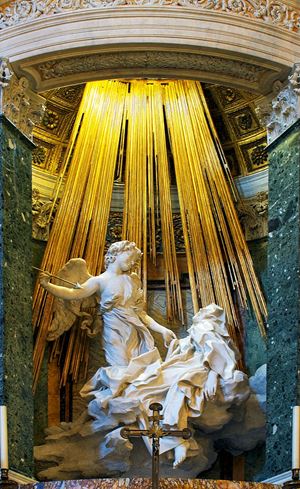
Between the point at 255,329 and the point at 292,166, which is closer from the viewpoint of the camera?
the point at 292,166

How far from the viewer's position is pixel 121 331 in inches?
538

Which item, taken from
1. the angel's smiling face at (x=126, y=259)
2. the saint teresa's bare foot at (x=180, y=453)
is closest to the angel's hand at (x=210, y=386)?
the saint teresa's bare foot at (x=180, y=453)

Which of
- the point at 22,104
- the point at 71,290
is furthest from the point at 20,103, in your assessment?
the point at 71,290

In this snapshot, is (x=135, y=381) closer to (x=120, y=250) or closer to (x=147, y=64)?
(x=120, y=250)

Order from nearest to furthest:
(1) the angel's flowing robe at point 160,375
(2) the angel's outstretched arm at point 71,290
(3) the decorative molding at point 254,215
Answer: (1) the angel's flowing robe at point 160,375 < (2) the angel's outstretched arm at point 71,290 < (3) the decorative molding at point 254,215

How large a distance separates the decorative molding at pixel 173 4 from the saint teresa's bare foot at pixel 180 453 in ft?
10.5

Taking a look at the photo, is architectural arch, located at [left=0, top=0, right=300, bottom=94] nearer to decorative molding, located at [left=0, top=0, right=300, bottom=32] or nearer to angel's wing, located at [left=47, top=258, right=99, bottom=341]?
decorative molding, located at [left=0, top=0, right=300, bottom=32]

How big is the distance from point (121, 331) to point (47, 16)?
244 centimetres

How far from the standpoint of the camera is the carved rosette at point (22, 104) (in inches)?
520

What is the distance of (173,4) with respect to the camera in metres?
13.3

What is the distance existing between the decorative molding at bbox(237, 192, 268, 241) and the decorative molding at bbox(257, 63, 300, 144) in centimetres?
92

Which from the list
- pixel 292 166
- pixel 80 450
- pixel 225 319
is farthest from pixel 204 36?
Answer: pixel 80 450

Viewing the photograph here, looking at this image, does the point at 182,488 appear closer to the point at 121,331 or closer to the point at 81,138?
the point at 121,331

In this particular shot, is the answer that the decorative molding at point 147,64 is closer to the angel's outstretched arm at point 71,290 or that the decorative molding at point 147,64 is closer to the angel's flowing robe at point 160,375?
the angel's outstretched arm at point 71,290
